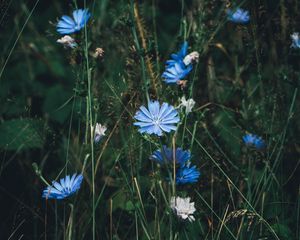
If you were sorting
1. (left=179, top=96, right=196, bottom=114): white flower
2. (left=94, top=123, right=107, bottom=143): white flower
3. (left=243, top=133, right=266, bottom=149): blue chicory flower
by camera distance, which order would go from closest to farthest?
(left=179, top=96, right=196, bottom=114): white flower < (left=94, top=123, right=107, bottom=143): white flower < (left=243, top=133, right=266, bottom=149): blue chicory flower

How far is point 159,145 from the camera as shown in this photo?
57.6 inches

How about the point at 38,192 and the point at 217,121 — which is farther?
the point at 217,121

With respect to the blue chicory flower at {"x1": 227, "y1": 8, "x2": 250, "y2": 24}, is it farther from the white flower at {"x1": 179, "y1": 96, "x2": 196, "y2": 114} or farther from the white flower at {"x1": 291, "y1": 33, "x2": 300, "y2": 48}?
the white flower at {"x1": 179, "y1": 96, "x2": 196, "y2": 114}

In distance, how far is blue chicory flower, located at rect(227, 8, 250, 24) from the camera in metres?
2.05

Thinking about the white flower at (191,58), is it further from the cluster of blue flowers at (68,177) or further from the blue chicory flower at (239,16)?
the blue chicory flower at (239,16)

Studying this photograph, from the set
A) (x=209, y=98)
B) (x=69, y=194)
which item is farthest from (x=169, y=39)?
(x=69, y=194)

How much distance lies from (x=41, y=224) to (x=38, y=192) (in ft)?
0.58

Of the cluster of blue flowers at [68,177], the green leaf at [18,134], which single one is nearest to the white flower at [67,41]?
the cluster of blue flowers at [68,177]

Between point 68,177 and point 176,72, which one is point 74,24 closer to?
point 176,72

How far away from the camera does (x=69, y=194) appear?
144cm

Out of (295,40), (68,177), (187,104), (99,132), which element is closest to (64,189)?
(68,177)

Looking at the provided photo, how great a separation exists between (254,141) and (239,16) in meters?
0.55

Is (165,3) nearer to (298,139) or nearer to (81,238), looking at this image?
(298,139)

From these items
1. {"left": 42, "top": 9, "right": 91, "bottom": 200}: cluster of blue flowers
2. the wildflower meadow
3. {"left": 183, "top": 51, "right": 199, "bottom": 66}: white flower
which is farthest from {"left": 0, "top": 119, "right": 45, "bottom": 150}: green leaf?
{"left": 183, "top": 51, "right": 199, "bottom": 66}: white flower
